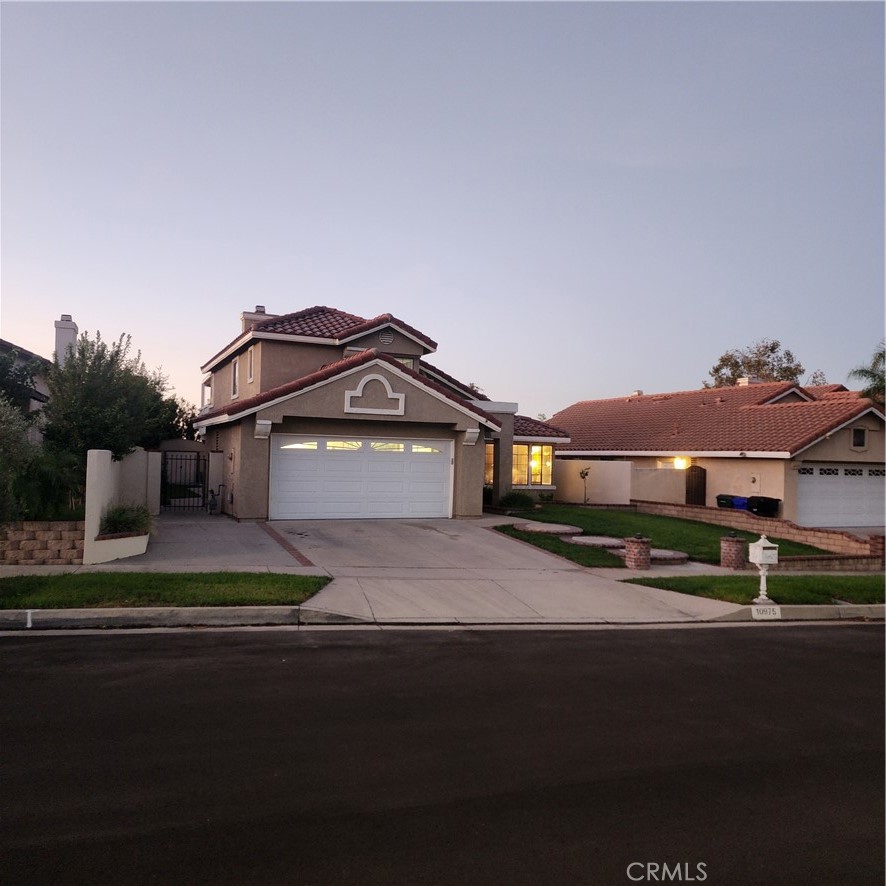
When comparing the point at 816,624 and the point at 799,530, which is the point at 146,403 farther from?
the point at 799,530

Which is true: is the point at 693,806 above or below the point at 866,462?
below

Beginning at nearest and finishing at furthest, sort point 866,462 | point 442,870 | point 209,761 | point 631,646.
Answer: point 442,870
point 209,761
point 631,646
point 866,462

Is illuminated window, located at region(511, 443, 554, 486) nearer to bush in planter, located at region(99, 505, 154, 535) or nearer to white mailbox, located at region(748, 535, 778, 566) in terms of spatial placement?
white mailbox, located at region(748, 535, 778, 566)

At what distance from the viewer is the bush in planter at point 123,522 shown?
14273 millimetres

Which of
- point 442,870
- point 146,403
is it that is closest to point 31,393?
point 146,403

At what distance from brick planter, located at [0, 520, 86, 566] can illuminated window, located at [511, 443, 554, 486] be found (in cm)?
1753

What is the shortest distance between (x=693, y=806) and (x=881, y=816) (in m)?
1.27

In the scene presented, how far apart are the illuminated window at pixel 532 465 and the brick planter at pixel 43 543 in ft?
57.5

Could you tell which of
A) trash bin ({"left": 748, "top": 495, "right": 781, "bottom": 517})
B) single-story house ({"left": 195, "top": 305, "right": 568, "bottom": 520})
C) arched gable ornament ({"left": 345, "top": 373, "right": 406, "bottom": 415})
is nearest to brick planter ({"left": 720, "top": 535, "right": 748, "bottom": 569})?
single-story house ({"left": 195, "top": 305, "right": 568, "bottom": 520})

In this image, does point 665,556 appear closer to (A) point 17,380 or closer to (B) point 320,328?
(B) point 320,328

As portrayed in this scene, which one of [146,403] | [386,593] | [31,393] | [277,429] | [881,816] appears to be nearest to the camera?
[881,816]

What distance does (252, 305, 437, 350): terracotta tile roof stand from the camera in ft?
78.9

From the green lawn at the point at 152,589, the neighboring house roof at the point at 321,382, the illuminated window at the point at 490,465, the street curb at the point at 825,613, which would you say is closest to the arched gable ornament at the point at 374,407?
the neighboring house roof at the point at 321,382

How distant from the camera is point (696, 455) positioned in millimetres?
29016
